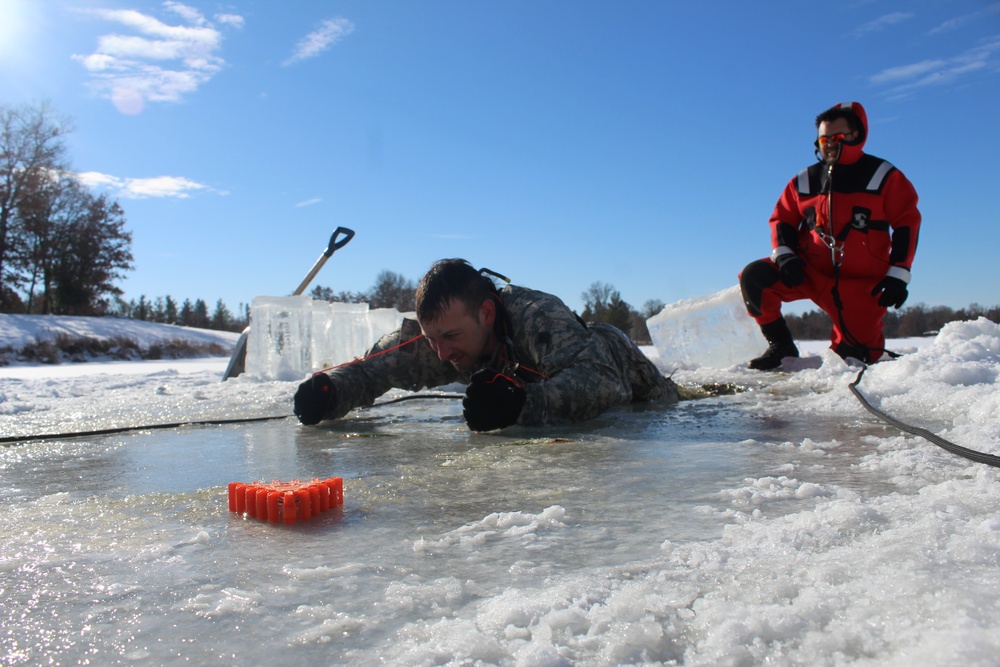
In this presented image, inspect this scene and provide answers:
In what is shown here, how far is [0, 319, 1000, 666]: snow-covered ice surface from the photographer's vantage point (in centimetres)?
85

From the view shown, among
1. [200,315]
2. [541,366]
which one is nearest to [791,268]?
[541,366]

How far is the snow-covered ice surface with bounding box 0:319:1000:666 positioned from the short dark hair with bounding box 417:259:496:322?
0.72 m

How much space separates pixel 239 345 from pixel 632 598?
755 centimetres

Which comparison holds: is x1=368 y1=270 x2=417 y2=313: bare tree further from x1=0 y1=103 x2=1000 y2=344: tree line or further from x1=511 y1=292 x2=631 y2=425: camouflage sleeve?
x1=511 y1=292 x2=631 y2=425: camouflage sleeve

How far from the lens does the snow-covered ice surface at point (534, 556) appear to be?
0.85 m

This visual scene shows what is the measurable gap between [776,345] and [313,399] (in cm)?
359

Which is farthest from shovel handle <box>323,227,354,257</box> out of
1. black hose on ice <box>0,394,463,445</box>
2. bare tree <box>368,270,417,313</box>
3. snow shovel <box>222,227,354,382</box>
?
bare tree <box>368,270,417,313</box>

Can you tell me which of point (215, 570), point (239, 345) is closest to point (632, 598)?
point (215, 570)

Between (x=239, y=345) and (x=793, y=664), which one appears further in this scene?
(x=239, y=345)

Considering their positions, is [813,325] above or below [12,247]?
below

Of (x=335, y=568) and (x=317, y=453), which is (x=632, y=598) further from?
(x=317, y=453)

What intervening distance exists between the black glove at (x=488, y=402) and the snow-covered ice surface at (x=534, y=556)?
0.13 m

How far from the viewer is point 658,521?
1360mm

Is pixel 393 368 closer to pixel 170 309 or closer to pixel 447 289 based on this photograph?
pixel 447 289
